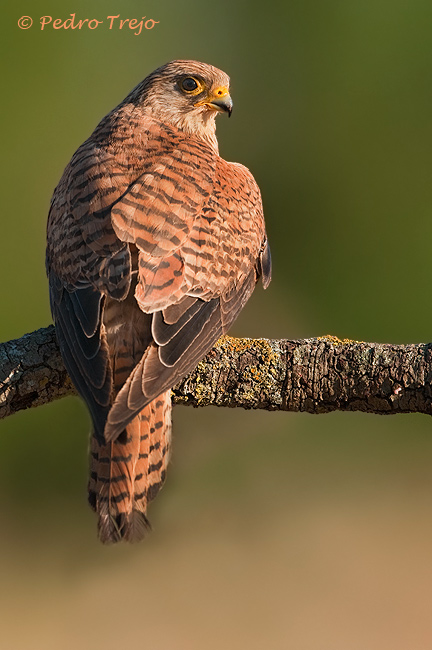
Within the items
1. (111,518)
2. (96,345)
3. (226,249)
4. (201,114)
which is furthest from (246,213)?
(111,518)

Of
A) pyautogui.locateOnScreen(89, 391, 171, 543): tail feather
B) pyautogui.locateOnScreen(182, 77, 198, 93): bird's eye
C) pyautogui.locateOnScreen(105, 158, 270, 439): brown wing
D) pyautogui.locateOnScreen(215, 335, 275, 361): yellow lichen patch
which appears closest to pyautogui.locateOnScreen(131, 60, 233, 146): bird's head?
pyautogui.locateOnScreen(182, 77, 198, 93): bird's eye

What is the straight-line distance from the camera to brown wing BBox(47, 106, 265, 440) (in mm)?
2688

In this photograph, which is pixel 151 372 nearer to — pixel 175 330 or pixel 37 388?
pixel 175 330

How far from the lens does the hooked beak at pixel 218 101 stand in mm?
4133

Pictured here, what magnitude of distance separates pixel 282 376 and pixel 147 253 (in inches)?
26.7

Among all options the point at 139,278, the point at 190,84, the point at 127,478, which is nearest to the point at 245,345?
the point at 139,278

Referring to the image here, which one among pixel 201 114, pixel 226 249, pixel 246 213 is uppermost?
pixel 201 114

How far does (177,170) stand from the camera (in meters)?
3.38

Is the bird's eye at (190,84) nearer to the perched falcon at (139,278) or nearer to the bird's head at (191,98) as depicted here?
the bird's head at (191,98)

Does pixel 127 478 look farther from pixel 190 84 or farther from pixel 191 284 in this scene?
pixel 190 84

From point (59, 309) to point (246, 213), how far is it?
3.37 ft

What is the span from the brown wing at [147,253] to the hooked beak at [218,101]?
0.49 m

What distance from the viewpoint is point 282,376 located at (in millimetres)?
2994

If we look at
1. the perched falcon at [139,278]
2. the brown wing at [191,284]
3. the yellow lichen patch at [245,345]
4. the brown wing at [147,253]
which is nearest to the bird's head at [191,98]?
the perched falcon at [139,278]
